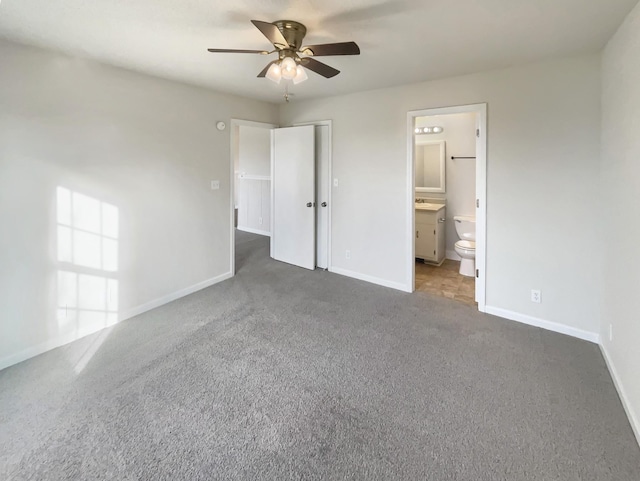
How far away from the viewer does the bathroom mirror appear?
5152 mm

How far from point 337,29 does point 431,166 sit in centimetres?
351

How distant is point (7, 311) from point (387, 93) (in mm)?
4078

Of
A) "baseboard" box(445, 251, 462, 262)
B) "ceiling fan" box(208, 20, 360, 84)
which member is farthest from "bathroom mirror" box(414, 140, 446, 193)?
"ceiling fan" box(208, 20, 360, 84)

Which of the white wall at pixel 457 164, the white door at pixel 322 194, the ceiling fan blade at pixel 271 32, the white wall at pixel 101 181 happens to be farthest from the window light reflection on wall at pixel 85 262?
the white wall at pixel 457 164

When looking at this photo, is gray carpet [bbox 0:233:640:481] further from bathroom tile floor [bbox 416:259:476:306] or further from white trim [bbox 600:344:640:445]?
bathroom tile floor [bbox 416:259:476:306]

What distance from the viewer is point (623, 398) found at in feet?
6.44

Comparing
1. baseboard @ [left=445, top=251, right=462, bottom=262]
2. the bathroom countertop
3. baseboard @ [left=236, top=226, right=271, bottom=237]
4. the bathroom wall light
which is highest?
the bathroom wall light

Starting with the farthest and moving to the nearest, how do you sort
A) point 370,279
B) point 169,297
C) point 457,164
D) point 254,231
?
point 254,231 < point 457,164 < point 370,279 < point 169,297

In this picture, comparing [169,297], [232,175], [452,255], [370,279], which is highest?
[232,175]

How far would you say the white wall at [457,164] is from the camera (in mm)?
4934

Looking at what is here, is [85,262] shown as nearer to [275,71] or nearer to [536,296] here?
[275,71]

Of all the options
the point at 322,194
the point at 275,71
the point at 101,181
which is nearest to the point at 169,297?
the point at 101,181

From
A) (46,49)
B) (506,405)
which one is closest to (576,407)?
(506,405)

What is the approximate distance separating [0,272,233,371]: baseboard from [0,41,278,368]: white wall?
1cm
